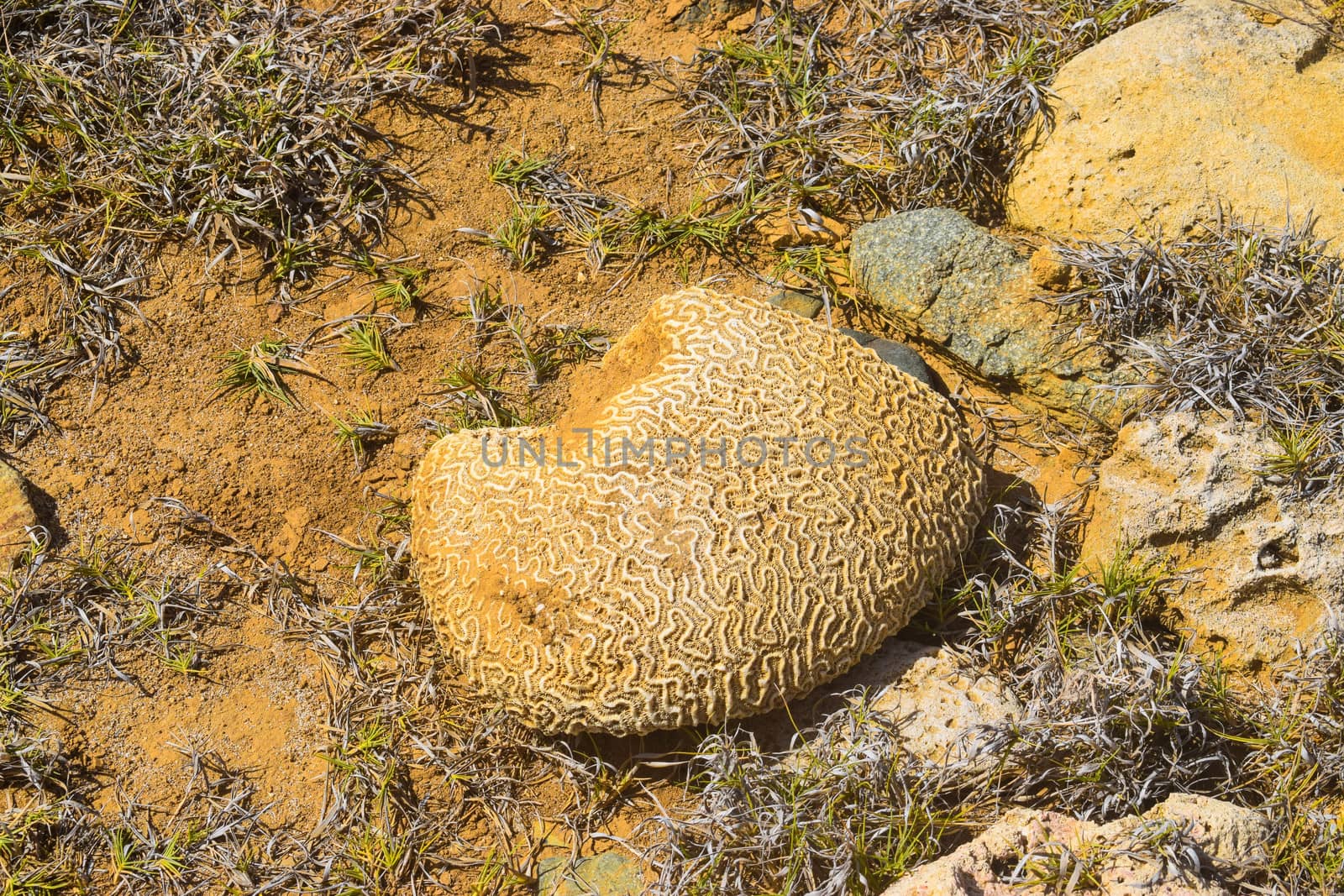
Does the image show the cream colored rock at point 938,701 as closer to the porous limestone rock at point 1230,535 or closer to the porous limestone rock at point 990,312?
the porous limestone rock at point 1230,535

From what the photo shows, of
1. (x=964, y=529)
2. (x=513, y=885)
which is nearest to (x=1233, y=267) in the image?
(x=964, y=529)

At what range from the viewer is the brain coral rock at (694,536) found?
2691 millimetres

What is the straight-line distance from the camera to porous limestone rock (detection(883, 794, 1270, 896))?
2461mm

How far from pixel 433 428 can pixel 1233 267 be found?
101 inches

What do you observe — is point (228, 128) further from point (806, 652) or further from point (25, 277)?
point (806, 652)

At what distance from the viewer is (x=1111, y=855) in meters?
2.49

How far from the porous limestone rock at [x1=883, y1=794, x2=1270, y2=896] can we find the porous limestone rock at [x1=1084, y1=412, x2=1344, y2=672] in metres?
0.56

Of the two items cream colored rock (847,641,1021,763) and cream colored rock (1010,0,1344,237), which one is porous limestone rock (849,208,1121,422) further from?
cream colored rock (847,641,1021,763)

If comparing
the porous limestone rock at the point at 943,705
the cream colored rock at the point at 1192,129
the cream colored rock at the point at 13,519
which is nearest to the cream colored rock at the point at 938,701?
the porous limestone rock at the point at 943,705

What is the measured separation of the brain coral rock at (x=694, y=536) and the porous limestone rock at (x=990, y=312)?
565mm

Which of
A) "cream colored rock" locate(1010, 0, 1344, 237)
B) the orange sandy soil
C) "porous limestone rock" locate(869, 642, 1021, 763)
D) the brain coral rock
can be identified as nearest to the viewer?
the brain coral rock

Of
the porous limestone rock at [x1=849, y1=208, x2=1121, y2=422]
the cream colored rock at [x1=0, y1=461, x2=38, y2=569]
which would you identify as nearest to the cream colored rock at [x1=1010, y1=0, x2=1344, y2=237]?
the porous limestone rock at [x1=849, y1=208, x2=1121, y2=422]

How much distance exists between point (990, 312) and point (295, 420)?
7.36ft

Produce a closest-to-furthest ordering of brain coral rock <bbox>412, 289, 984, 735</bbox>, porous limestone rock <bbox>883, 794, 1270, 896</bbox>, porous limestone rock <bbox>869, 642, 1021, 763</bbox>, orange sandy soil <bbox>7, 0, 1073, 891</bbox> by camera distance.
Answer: porous limestone rock <bbox>883, 794, 1270, 896</bbox> < brain coral rock <bbox>412, 289, 984, 735</bbox> < porous limestone rock <bbox>869, 642, 1021, 763</bbox> < orange sandy soil <bbox>7, 0, 1073, 891</bbox>
